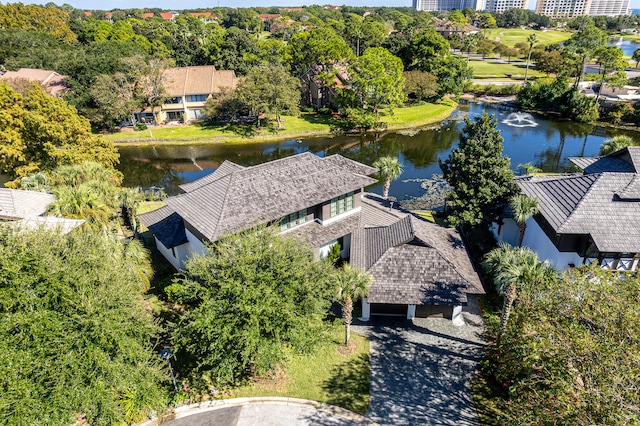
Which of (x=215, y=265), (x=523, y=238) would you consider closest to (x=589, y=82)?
(x=523, y=238)

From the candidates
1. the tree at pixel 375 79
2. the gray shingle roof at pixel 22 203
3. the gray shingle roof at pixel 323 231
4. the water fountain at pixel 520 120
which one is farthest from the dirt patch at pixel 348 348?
the water fountain at pixel 520 120

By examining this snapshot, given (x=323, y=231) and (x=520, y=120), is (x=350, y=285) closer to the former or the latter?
(x=323, y=231)

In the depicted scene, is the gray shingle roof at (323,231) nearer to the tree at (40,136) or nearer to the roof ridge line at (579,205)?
the roof ridge line at (579,205)

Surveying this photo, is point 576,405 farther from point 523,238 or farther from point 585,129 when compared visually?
point 585,129

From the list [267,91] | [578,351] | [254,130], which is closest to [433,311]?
[578,351]

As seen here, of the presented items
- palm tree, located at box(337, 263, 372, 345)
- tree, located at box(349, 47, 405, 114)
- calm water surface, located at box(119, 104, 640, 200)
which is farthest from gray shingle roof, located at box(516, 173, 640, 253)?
tree, located at box(349, 47, 405, 114)
